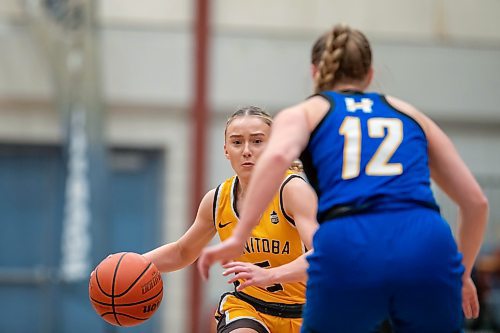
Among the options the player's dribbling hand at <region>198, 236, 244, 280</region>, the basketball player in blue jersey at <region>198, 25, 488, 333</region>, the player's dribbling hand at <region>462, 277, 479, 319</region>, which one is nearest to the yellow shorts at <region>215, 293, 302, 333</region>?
the player's dribbling hand at <region>462, 277, 479, 319</region>

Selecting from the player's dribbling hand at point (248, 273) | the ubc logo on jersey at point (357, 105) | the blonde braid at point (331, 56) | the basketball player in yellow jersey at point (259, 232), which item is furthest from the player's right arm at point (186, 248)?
the ubc logo on jersey at point (357, 105)

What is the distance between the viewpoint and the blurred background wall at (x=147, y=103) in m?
11.4

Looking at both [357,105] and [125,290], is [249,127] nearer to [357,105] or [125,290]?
[125,290]

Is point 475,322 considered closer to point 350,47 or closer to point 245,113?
point 245,113

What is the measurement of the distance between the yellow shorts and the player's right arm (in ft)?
1.18

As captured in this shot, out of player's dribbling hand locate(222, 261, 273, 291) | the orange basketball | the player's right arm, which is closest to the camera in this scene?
player's dribbling hand locate(222, 261, 273, 291)

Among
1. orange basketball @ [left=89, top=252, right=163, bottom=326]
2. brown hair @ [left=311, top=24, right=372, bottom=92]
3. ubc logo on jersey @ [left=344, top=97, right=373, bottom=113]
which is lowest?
orange basketball @ [left=89, top=252, right=163, bottom=326]

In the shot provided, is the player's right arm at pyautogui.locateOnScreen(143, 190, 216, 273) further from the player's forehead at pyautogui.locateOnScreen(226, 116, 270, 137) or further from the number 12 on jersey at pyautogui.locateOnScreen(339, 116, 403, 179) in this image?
the number 12 on jersey at pyautogui.locateOnScreen(339, 116, 403, 179)

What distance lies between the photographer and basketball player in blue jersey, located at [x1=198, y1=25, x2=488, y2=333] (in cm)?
299

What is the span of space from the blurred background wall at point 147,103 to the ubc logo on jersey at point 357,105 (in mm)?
8004

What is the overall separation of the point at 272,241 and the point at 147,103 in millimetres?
7560

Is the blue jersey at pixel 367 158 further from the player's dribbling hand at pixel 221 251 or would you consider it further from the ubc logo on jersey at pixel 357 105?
the player's dribbling hand at pixel 221 251

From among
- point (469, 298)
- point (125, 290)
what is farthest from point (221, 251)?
point (125, 290)

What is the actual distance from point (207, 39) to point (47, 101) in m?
2.12
